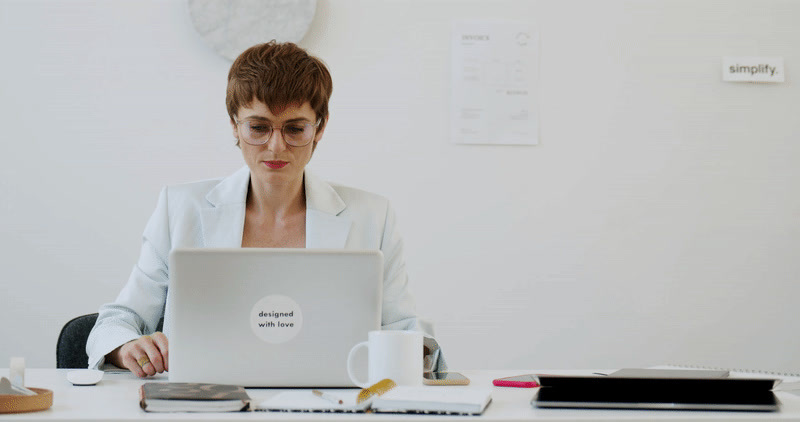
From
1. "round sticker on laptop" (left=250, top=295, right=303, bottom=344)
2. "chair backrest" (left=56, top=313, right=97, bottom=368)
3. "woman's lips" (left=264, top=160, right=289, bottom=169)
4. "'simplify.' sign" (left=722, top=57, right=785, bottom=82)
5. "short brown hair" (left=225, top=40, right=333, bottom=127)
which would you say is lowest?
"chair backrest" (left=56, top=313, right=97, bottom=368)

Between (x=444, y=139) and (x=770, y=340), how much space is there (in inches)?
50.5

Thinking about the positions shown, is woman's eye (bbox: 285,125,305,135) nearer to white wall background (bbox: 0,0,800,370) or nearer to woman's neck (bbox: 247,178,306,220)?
woman's neck (bbox: 247,178,306,220)

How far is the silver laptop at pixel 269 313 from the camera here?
3.76 ft

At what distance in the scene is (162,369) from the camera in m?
1.38

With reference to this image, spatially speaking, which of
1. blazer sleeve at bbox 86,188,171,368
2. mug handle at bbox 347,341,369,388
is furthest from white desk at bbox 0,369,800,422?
blazer sleeve at bbox 86,188,171,368

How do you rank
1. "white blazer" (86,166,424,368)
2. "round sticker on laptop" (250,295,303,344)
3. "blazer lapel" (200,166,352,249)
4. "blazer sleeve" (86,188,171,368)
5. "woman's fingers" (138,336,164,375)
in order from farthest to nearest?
1. "blazer lapel" (200,166,352,249)
2. "white blazer" (86,166,424,368)
3. "blazer sleeve" (86,188,171,368)
4. "woman's fingers" (138,336,164,375)
5. "round sticker on laptop" (250,295,303,344)

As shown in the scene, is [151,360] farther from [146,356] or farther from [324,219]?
[324,219]

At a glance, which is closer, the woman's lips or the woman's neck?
the woman's lips

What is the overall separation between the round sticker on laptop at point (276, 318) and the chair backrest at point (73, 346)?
0.80 metres

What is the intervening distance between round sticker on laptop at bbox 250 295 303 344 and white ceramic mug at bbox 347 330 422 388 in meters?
0.09

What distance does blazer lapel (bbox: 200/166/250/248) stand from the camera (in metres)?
1.83

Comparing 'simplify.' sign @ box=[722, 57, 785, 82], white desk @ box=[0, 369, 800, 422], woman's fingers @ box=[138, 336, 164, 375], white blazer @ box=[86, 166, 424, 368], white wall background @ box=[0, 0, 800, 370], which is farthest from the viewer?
'simplify.' sign @ box=[722, 57, 785, 82]

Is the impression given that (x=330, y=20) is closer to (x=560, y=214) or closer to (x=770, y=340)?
Result: (x=560, y=214)

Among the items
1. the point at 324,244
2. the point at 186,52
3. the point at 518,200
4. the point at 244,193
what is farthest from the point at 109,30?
the point at 518,200
